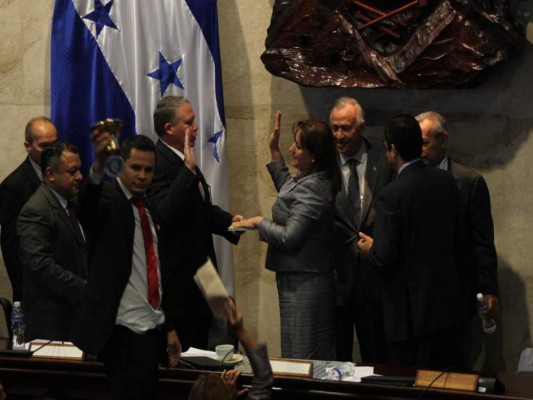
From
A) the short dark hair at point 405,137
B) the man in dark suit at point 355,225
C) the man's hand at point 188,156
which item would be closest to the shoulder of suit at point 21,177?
the man's hand at point 188,156

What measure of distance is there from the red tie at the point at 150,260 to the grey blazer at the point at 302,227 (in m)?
1.17

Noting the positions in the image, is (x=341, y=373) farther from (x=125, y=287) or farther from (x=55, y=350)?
(x=55, y=350)

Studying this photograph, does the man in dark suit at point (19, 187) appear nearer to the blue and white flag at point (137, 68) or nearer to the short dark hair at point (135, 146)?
the blue and white flag at point (137, 68)

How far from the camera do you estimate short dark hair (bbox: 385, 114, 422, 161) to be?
5.50 m

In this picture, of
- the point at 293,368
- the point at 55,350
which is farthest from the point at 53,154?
the point at 293,368

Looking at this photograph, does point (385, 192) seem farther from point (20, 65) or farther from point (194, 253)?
point (20, 65)

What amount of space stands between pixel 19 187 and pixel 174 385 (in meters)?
2.18

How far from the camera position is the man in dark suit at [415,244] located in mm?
5457

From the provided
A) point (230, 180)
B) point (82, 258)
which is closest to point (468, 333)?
point (230, 180)

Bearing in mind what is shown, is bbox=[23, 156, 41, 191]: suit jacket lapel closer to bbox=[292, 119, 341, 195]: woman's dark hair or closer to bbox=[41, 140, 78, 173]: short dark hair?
bbox=[41, 140, 78, 173]: short dark hair

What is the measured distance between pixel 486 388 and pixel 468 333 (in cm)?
220

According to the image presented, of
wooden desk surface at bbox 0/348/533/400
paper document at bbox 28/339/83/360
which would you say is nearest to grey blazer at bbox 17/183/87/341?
paper document at bbox 28/339/83/360

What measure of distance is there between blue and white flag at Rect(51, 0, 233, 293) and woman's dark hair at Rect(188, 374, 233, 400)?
3159 mm

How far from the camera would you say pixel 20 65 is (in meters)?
7.61
